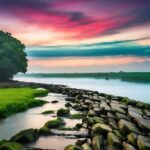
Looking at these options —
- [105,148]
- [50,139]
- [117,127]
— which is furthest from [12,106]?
[105,148]

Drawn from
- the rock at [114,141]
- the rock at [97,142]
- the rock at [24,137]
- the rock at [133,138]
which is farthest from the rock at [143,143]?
the rock at [24,137]

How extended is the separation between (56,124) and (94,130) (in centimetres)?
568

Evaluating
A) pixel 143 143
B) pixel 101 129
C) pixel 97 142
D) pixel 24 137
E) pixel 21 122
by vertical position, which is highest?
pixel 143 143

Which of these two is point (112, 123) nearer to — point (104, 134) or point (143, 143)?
point (104, 134)

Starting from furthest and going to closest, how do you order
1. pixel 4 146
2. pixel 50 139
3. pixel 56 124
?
pixel 56 124, pixel 50 139, pixel 4 146

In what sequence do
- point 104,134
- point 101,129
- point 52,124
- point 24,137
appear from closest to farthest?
point 104,134 → point 101,129 → point 24,137 → point 52,124

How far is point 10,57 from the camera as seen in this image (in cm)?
9994

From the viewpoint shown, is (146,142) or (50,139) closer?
(146,142)

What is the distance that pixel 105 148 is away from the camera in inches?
619

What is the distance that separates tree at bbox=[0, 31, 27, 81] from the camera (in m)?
96.6

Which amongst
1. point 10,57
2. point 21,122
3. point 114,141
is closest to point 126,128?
point 114,141

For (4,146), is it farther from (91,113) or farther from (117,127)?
(91,113)

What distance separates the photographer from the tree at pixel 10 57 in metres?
96.6

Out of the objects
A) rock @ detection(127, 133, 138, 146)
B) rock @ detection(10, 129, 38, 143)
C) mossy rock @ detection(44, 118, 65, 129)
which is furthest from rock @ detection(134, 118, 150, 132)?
mossy rock @ detection(44, 118, 65, 129)
